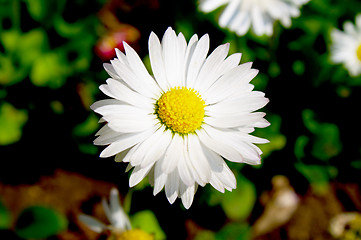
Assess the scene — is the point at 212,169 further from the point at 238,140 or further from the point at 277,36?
the point at 277,36

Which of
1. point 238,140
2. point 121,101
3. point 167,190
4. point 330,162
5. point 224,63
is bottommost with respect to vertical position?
point 330,162

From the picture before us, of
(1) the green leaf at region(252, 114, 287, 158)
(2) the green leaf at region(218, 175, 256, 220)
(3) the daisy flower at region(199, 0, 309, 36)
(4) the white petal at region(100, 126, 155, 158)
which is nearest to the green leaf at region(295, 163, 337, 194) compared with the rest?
(1) the green leaf at region(252, 114, 287, 158)

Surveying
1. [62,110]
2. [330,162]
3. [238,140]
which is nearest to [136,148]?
[238,140]

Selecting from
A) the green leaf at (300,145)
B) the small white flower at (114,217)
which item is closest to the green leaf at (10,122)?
the small white flower at (114,217)

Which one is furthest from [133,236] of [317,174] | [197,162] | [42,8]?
[42,8]

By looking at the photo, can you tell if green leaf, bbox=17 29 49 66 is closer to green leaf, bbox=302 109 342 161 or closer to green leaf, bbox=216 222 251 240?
green leaf, bbox=216 222 251 240

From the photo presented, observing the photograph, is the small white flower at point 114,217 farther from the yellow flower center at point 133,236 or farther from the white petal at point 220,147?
the white petal at point 220,147

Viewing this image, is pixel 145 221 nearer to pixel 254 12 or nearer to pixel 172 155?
pixel 172 155
